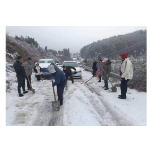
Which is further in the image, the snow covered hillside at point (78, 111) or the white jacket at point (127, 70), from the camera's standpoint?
the white jacket at point (127, 70)

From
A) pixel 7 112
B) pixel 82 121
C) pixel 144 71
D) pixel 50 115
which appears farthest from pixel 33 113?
pixel 144 71

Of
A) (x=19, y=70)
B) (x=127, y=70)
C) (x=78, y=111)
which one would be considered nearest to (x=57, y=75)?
(x=78, y=111)

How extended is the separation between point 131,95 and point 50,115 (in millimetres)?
3999

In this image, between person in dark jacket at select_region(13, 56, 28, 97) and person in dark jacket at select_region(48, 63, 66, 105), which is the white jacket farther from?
person in dark jacket at select_region(13, 56, 28, 97)

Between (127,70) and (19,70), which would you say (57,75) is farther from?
(127,70)

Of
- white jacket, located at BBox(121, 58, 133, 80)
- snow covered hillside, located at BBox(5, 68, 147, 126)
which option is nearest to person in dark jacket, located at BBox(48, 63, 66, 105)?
snow covered hillside, located at BBox(5, 68, 147, 126)

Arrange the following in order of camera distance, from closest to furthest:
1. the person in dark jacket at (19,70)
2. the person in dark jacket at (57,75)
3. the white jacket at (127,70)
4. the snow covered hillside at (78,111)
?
the snow covered hillside at (78,111) → the person in dark jacket at (57,75) → the white jacket at (127,70) → the person in dark jacket at (19,70)

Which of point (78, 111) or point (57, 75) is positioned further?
point (57, 75)

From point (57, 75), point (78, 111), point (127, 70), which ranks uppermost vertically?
point (127, 70)

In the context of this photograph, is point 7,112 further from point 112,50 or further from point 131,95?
point 112,50

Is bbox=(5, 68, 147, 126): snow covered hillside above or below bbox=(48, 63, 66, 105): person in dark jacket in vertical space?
below

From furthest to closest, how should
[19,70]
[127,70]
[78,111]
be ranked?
[19,70], [127,70], [78,111]

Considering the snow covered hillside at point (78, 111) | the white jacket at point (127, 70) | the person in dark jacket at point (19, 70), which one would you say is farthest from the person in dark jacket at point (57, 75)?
the white jacket at point (127, 70)

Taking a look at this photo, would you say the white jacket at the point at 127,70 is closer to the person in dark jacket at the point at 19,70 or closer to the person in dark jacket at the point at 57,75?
the person in dark jacket at the point at 57,75
